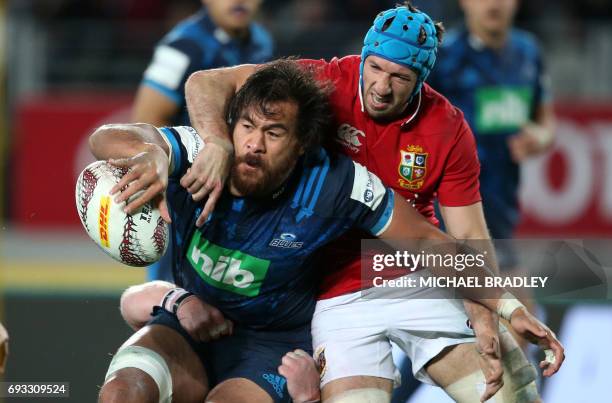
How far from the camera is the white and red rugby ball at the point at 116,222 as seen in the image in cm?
371

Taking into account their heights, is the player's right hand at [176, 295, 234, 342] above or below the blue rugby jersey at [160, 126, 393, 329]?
below

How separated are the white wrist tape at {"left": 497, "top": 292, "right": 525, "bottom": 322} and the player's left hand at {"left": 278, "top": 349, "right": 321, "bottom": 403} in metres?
0.79

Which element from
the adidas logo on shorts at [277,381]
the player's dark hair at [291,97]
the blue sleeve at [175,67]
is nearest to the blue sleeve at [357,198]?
the player's dark hair at [291,97]

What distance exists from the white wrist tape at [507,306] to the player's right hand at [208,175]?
1.19 m

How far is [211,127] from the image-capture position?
4090mm

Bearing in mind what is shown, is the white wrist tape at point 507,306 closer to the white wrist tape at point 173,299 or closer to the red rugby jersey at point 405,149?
the red rugby jersey at point 405,149

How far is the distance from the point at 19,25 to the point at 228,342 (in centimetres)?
799

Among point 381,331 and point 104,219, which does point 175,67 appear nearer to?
point 381,331

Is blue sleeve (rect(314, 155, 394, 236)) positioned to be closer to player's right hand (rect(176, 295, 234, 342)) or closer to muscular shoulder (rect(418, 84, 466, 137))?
muscular shoulder (rect(418, 84, 466, 137))

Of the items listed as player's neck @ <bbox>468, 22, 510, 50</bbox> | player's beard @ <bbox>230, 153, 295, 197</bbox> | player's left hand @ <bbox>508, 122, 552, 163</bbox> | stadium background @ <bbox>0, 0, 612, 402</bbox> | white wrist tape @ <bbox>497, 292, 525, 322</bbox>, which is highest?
player's beard @ <bbox>230, 153, 295, 197</bbox>

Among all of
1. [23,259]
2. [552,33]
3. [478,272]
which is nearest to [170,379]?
[478,272]

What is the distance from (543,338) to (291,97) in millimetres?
1337

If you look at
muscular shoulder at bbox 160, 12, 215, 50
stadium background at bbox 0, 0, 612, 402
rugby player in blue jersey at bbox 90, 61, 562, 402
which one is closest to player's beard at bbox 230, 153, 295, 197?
rugby player in blue jersey at bbox 90, 61, 562, 402

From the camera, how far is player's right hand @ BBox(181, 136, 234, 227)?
3857mm
